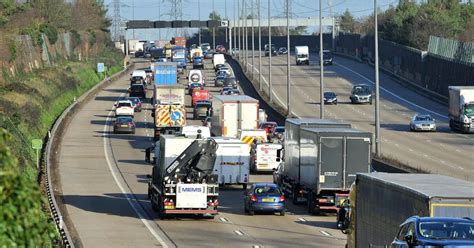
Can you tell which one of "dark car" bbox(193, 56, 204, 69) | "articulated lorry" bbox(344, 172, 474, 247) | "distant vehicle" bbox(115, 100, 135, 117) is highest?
"articulated lorry" bbox(344, 172, 474, 247)

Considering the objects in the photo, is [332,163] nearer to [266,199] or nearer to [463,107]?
[266,199]

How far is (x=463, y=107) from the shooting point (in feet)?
258

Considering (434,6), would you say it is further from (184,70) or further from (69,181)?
(69,181)

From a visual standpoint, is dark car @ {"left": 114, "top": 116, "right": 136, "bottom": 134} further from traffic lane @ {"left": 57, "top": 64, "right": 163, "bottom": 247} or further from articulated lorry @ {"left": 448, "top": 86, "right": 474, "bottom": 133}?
articulated lorry @ {"left": 448, "top": 86, "right": 474, "bottom": 133}

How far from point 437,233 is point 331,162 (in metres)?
26.4

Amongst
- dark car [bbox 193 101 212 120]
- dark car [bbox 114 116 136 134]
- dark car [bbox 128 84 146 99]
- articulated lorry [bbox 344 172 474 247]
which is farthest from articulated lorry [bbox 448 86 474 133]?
articulated lorry [bbox 344 172 474 247]

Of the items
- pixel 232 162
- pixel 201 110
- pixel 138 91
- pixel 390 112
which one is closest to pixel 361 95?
pixel 390 112

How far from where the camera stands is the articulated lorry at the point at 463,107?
257 ft

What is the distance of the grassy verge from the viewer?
174ft

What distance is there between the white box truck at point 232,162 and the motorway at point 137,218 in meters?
0.64

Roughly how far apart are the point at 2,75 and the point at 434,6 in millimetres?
90496

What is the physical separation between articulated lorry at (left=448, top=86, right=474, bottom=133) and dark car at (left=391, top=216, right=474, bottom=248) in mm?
61499

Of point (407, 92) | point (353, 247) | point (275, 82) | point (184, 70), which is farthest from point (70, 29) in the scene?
point (353, 247)

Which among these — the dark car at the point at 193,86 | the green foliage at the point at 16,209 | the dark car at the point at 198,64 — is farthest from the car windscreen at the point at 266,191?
the dark car at the point at 198,64
